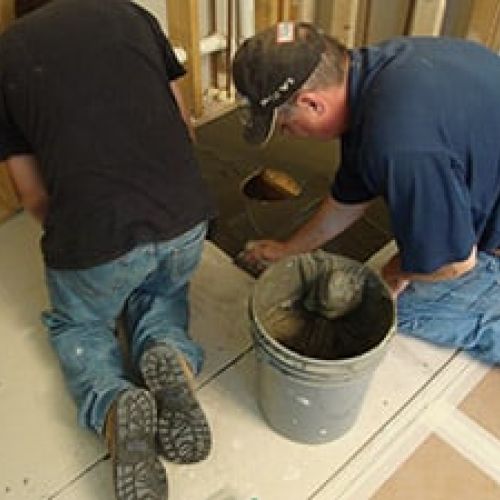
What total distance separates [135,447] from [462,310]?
0.81m

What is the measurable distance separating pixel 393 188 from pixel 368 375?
0.36 m

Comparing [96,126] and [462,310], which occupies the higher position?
[96,126]

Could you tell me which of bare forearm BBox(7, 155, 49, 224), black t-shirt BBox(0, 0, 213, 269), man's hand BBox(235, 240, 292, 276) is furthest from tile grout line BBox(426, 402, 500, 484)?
bare forearm BBox(7, 155, 49, 224)

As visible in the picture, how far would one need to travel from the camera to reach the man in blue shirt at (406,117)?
1.18 metres

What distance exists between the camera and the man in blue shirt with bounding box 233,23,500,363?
118 centimetres

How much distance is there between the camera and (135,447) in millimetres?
1332

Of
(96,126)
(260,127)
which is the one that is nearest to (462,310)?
(260,127)

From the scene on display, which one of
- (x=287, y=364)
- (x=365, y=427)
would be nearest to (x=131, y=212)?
(x=287, y=364)

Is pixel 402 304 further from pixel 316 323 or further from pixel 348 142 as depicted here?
pixel 348 142

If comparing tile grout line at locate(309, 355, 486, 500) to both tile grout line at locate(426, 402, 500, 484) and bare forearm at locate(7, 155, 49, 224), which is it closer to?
tile grout line at locate(426, 402, 500, 484)

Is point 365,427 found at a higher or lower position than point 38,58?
lower

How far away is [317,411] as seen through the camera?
53.6 inches

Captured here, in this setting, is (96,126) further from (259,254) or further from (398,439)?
(398,439)

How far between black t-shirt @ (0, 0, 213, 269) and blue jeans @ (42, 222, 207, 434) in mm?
61
